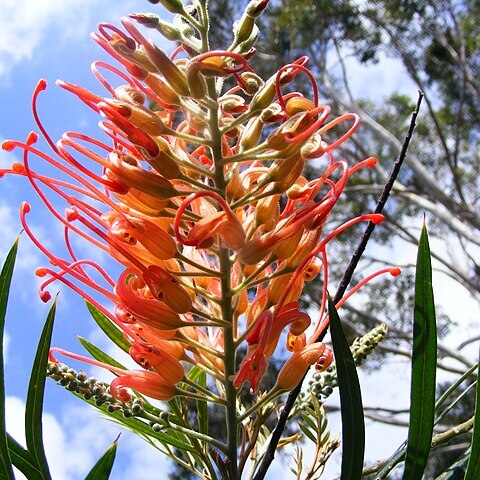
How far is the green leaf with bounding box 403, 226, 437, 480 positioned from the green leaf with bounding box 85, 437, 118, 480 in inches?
11.6

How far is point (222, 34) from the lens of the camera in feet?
26.1

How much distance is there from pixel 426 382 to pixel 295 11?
7.99 meters

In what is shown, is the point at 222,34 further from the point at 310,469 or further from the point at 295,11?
the point at 310,469

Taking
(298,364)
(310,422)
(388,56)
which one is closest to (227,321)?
(298,364)

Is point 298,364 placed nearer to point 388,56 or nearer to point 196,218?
point 196,218

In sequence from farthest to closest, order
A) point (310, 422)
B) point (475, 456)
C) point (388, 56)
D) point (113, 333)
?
point (388, 56) → point (113, 333) → point (310, 422) → point (475, 456)

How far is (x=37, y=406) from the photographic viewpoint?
61cm

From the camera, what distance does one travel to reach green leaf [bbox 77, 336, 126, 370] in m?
0.79

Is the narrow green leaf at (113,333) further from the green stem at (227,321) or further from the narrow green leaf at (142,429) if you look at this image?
the green stem at (227,321)

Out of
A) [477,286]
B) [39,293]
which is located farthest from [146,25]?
[477,286]

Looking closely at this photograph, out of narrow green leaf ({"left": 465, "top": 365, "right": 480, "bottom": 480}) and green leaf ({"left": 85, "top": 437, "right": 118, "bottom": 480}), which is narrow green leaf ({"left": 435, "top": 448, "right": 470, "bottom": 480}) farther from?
green leaf ({"left": 85, "top": 437, "right": 118, "bottom": 480})

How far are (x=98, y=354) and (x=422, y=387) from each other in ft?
1.40

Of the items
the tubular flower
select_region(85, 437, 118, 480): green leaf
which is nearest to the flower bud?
the tubular flower

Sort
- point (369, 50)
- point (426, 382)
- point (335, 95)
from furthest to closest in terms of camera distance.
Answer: point (369, 50) → point (335, 95) → point (426, 382)
